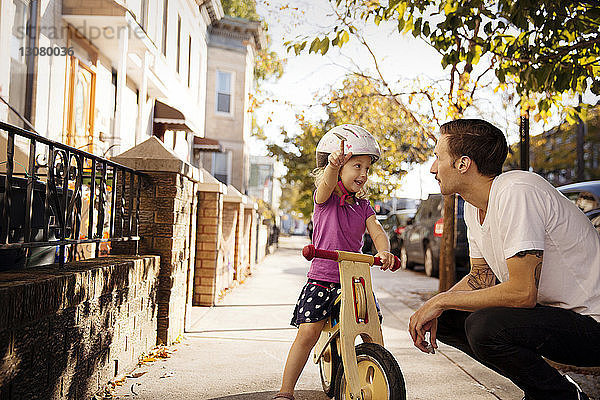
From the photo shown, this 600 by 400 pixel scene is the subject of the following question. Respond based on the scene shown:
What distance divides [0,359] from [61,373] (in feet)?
2.30

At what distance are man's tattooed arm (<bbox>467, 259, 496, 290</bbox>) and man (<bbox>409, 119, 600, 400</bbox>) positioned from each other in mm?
368

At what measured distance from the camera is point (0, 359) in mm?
2631

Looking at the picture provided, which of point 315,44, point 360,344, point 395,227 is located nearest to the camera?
point 360,344

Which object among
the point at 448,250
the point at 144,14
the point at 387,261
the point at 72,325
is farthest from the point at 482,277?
the point at 144,14

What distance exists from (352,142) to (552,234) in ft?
4.30

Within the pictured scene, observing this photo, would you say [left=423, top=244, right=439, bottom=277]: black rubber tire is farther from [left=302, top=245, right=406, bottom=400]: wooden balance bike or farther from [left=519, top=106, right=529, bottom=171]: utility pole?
[left=302, top=245, right=406, bottom=400]: wooden balance bike

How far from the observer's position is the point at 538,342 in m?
2.92

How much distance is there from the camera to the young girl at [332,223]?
12.4ft

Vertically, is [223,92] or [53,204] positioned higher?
[223,92]

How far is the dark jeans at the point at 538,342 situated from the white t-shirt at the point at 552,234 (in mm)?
103

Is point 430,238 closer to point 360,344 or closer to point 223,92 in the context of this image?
point 360,344

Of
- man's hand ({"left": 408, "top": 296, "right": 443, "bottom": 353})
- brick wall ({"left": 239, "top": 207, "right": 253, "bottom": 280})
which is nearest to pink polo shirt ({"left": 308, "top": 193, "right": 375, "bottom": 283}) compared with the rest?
man's hand ({"left": 408, "top": 296, "right": 443, "bottom": 353})

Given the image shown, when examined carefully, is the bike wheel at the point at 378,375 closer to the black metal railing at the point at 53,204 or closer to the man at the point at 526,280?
the man at the point at 526,280

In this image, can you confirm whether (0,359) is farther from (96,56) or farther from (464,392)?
(96,56)
